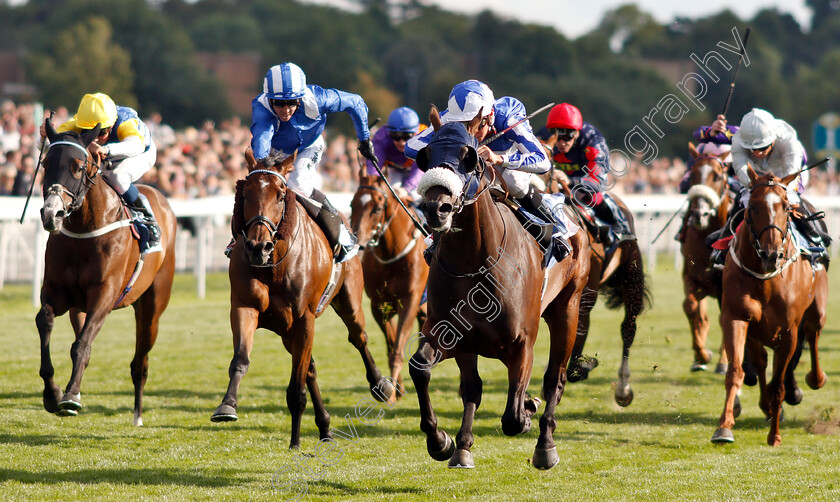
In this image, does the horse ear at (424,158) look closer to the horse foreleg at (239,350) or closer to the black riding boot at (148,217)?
the horse foreleg at (239,350)

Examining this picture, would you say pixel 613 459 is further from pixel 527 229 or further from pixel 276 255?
pixel 276 255

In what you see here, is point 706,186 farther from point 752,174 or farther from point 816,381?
point 752,174

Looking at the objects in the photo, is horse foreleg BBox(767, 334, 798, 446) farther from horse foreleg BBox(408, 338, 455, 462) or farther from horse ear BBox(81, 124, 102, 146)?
horse ear BBox(81, 124, 102, 146)

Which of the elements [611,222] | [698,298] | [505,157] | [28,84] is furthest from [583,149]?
[28,84]

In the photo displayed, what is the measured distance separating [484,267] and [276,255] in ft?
4.41

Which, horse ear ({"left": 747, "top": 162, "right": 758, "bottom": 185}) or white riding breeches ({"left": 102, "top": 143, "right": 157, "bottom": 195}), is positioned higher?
horse ear ({"left": 747, "top": 162, "right": 758, "bottom": 185})

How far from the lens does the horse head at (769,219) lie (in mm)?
5922

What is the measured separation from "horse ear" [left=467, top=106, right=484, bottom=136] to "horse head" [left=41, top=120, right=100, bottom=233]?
7.78 feet

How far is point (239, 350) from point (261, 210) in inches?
29.8

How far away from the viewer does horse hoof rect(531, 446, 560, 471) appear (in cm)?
520

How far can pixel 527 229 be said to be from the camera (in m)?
5.44

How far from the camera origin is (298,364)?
579 centimetres

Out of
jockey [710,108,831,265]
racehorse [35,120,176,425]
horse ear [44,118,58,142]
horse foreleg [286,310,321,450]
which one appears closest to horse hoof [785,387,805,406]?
jockey [710,108,831,265]

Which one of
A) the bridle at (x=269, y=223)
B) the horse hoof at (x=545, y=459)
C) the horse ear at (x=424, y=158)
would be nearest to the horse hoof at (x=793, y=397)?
the horse hoof at (x=545, y=459)
